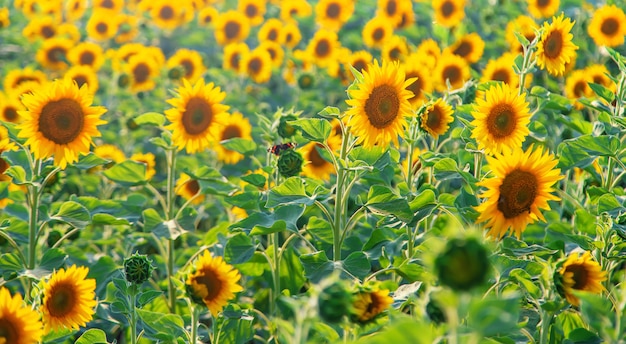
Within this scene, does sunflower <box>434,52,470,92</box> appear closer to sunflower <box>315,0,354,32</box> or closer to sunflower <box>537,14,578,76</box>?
sunflower <box>537,14,578,76</box>

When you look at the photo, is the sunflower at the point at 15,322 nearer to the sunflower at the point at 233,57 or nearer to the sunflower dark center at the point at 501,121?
the sunflower dark center at the point at 501,121

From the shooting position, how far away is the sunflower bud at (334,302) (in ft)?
4.91

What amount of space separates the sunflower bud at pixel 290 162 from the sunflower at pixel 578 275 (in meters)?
0.99

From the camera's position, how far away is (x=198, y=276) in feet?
7.23

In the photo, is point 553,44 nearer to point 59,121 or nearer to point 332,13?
point 59,121

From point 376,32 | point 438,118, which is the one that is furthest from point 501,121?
point 376,32

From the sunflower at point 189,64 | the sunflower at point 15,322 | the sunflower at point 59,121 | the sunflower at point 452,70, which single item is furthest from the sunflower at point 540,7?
the sunflower at point 15,322

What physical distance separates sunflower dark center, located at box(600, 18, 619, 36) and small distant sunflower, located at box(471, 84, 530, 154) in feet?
5.29

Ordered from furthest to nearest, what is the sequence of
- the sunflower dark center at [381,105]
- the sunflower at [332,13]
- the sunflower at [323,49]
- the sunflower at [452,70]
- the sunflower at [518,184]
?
1. the sunflower at [332,13]
2. the sunflower at [323,49]
3. the sunflower at [452,70]
4. the sunflower dark center at [381,105]
5. the sunflower at [518,184]

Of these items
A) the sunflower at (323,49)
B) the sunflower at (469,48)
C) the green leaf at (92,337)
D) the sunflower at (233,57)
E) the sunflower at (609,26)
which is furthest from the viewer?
the sunflower at (233,57)

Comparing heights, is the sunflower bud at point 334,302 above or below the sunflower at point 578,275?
above

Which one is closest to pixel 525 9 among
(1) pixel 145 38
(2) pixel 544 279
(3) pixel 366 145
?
(1) pixel 145 38

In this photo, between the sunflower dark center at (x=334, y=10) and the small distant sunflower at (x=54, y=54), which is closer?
the small distant sunflower at (x=54, y=54)

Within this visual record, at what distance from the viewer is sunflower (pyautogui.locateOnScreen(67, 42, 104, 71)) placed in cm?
514
